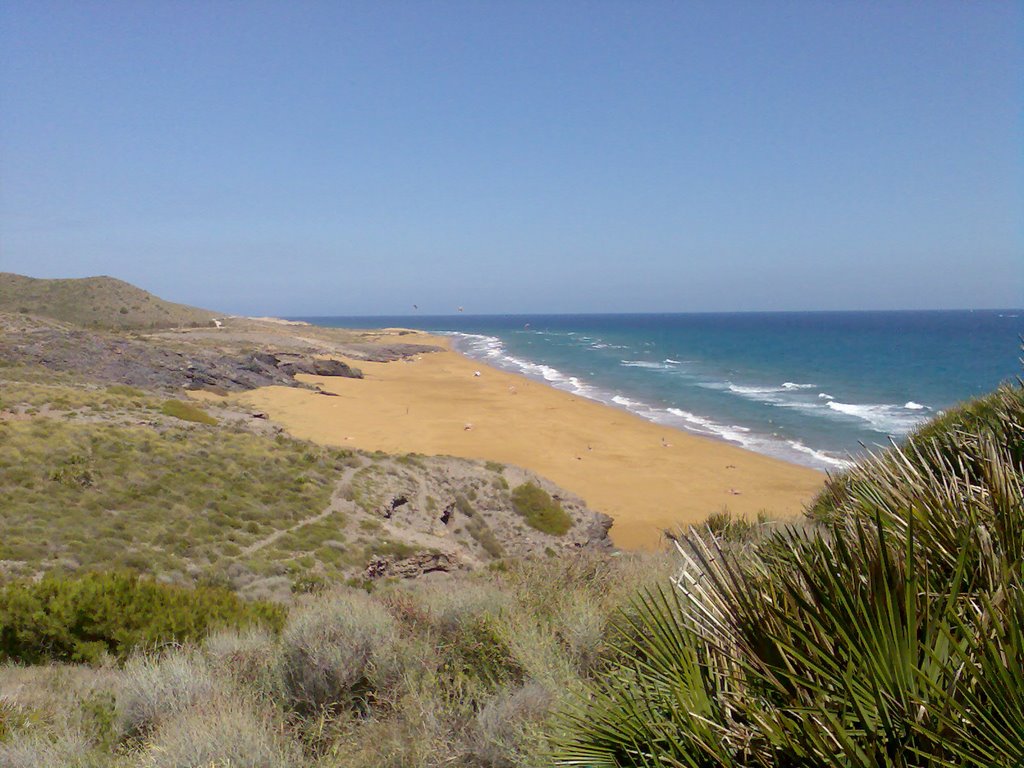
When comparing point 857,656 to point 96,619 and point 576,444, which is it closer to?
point 96,619

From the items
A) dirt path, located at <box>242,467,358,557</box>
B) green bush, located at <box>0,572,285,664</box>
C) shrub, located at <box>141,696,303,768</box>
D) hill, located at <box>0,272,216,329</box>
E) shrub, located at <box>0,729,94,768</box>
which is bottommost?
dirt path, located at <box>242,467,358,557</box>

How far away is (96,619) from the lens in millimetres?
6348

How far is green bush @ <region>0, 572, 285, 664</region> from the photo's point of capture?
20.1 ft

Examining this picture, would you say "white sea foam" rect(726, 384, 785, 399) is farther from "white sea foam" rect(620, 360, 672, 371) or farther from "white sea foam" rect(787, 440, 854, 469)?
"white sea foam" rect(787, 440, 854, 469)

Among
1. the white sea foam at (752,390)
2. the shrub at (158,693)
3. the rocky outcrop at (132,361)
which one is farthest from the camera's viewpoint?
the white sea foam at (752,390)

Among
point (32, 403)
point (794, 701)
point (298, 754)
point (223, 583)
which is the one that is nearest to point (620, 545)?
point (223, 583)

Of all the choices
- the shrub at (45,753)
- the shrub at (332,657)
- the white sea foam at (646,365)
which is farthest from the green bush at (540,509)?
the white sea foam at (646,365)

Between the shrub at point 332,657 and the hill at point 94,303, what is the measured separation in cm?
7033

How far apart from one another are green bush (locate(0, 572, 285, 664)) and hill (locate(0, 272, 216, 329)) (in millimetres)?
67094

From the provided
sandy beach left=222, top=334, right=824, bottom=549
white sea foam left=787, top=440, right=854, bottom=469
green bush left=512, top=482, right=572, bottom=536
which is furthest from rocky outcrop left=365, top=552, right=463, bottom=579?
white sea foam left=787, top=440, right=854, bottom=469

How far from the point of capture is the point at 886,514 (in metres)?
2.57

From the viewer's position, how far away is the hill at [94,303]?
67.1 metres

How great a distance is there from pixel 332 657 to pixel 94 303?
83.2 m

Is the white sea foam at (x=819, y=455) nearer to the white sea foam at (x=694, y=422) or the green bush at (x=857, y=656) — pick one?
the white sea foam at (x=694, y=422)
